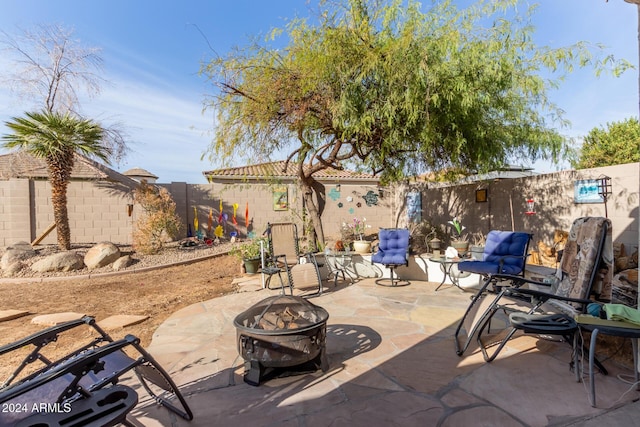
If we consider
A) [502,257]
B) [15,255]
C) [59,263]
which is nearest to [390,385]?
[502,257]

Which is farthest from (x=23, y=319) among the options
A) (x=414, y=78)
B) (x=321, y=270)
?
(x=414, y=78)

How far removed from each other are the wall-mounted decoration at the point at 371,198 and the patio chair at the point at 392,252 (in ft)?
18.9

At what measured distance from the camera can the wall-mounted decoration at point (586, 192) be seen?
530 centimetres

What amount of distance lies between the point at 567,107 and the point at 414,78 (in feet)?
13.2

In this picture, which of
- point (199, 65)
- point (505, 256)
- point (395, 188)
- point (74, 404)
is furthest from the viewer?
point (395, 188)

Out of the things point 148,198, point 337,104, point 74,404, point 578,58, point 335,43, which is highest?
point 335,43

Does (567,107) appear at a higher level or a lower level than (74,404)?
higher

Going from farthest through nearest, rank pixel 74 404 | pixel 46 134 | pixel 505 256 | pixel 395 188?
pixel 395 188 < pixel 46 134 < pixel 505 256 < pixel 74 404

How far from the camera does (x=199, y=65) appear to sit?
5504 mm

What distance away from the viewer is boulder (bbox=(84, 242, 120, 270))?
6804mm

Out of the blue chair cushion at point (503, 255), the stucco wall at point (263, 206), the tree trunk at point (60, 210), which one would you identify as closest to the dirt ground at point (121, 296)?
the tree trunk at point (60, 210)

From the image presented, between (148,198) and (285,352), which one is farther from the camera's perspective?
(148,198)

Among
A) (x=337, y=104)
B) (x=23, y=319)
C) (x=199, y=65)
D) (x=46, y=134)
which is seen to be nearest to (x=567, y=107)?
(x=337, y=104)

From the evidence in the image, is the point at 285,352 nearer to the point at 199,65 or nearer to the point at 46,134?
the point at 199,65
